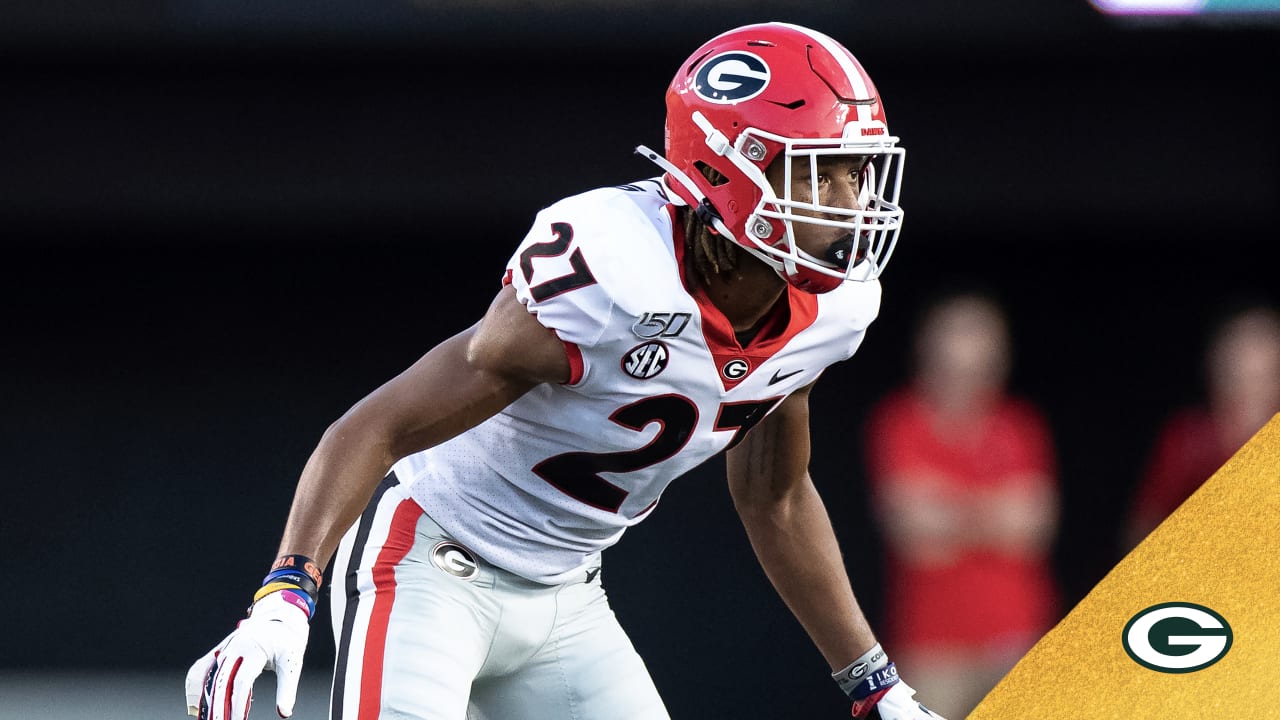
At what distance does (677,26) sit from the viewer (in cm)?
535

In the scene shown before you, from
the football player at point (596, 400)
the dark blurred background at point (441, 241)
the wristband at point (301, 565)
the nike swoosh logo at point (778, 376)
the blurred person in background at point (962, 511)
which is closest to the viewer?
the wristband at point (301, 565)

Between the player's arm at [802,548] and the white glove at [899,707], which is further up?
the player's arm at [802,548]

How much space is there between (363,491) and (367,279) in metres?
4.35

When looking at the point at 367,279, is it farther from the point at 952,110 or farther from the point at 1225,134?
the point at 1225,134

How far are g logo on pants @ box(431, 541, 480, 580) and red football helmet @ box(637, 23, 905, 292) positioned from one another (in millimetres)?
630

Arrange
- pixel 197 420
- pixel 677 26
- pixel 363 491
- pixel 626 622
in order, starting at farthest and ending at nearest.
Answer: pixel 197 420 < pixel 626 622 < pixel 677 26 < pixel 363 491

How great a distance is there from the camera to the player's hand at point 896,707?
254 centimetres

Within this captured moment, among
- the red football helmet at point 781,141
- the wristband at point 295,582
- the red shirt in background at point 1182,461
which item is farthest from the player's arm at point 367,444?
the red shirt in background at point 1182,461

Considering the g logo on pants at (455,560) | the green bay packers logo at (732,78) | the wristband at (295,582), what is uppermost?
the green bay packers logo at (732,78)

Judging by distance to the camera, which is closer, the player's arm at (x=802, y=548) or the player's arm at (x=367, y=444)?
the player's arm at (x=367, y=444)

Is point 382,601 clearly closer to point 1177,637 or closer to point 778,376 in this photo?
point 778,376

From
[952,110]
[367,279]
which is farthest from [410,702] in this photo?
[367,279]

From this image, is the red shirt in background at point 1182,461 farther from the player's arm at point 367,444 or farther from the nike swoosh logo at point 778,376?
the player's arm at point 367,444

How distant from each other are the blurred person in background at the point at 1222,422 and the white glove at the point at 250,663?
314 cm
